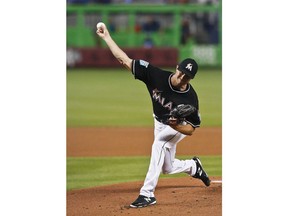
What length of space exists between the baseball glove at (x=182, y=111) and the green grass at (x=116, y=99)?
7.49 meters

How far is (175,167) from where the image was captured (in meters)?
7.03

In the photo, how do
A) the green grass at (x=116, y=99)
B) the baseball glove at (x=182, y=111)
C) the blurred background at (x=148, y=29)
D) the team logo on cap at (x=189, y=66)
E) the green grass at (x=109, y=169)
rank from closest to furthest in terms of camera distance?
the team logo on cap at (x=189, y=66) → the baseball glove at (x=182, y=111) → the green grass at (x=109, y=169) → the green grass at (x=116, y=99) → the blurred background at (x=148, y=29)

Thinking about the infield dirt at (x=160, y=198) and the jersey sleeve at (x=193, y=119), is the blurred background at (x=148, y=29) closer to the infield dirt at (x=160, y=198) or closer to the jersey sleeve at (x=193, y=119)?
the infield dirt at (x=160, y=198)

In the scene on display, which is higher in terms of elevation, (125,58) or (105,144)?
(125,58)

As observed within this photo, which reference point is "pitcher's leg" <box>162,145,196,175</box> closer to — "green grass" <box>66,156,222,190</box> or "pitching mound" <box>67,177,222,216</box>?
"pitching mound" <box>67,177,222,216</box>

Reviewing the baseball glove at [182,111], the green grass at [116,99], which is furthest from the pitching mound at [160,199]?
the green grass at [116,99]

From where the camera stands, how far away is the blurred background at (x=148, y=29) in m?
26.5

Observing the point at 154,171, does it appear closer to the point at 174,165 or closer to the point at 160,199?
the point at 160,199

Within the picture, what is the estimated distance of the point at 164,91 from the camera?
250 inches

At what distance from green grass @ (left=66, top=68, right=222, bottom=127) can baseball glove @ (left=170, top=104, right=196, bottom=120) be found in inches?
295
